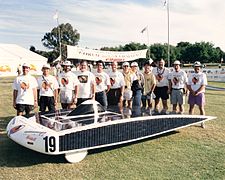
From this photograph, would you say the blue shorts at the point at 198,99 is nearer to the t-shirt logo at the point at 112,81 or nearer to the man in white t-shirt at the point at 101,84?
the t-shirt logo at the point at 112,81

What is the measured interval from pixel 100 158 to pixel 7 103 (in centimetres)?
765

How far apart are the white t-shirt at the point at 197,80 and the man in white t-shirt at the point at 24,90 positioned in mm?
3824

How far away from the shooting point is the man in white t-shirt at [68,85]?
23.1 ft

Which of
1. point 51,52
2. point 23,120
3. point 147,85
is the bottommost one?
point 23,120

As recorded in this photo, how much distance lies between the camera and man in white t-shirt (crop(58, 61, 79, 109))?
23.1 feet

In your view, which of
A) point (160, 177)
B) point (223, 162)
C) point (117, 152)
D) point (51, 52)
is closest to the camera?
point (160, 177)

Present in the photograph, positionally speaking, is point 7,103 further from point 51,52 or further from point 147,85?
point 51,52

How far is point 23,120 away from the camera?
5.93 m

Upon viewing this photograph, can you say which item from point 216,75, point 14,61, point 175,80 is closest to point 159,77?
point 175,80

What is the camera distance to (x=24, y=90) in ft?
21.3

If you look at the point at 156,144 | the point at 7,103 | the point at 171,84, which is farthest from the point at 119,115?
the point at 7,103

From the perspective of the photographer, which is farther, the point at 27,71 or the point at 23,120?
the point at 27,71

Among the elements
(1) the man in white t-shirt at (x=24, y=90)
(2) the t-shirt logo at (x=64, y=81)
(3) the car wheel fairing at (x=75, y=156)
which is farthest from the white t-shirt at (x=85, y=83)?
(3) the car wheel fairing at (x=75, y=156)

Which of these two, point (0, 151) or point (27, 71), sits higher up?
point (27, 71)
